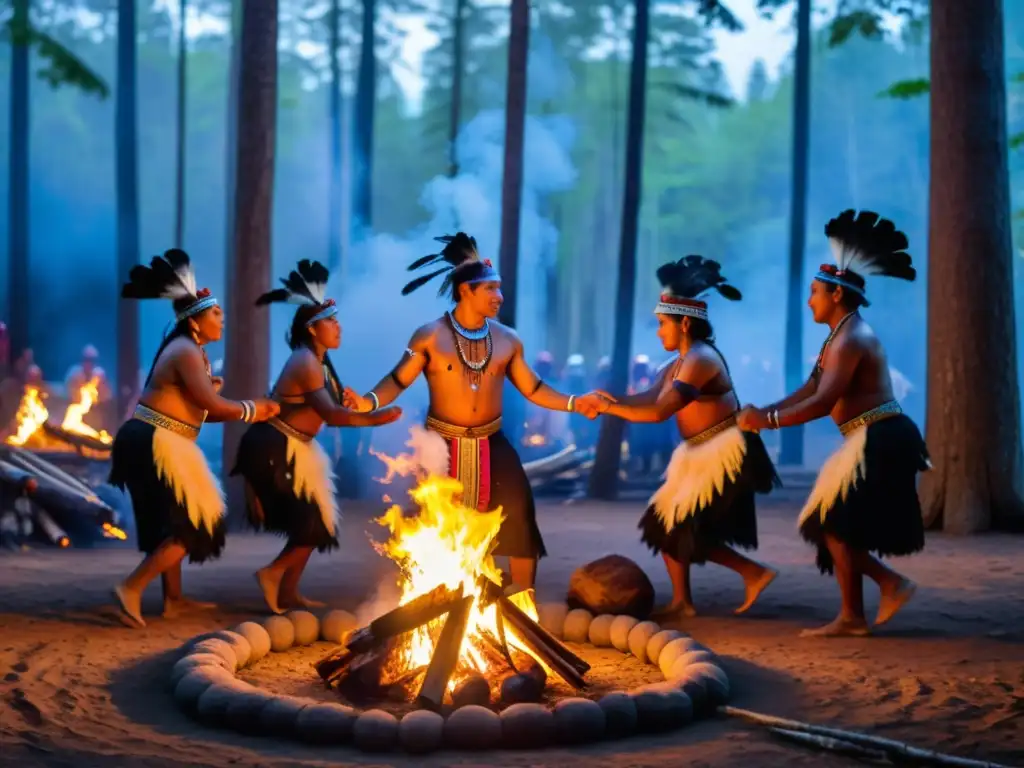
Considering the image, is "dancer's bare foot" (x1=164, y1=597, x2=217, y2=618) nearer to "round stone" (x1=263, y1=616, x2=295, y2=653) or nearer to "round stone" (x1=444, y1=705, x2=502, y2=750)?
"round stone" (x1=263, y1=616, x2=295, y2=653)

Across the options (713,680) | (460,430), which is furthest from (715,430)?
(713,680)

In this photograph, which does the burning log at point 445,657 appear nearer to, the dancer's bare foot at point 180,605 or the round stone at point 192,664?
the round stone at point 192,664

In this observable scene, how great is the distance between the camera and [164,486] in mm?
6980

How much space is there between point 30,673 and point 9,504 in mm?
5147

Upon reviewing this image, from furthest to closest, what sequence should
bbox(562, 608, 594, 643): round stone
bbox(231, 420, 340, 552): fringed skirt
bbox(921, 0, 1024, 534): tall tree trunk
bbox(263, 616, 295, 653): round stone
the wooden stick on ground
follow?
bbox(921, 0, 1024, 534): tall tree trunk
bbox(231, 420, 340, 552): fringed skirt
bbox(562, 608, 594, 643): round stone
bbox(263, 616, 295, 653): round stone
the wooden stick on ground

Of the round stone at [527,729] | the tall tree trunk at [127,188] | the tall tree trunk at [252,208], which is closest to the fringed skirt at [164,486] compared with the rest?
the round stone at [527,729]

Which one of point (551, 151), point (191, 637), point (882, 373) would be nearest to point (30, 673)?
point (191, 637)

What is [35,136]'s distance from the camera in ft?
145

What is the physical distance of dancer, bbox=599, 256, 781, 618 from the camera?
7164 mm

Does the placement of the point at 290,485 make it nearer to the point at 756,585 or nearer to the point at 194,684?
the point at 194,684

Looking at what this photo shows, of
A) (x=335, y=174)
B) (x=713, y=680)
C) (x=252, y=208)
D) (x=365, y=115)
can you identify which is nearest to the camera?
(x=713, y=680)

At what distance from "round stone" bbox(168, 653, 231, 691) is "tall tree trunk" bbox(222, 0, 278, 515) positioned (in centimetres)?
613

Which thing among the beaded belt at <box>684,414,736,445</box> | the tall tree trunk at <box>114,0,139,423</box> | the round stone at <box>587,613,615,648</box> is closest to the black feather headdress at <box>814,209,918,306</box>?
the beaded belt at <box>684,414,736,445</box>

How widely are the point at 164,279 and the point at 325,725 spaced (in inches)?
124
